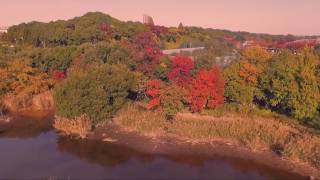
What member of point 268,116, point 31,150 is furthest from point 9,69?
point 268,116

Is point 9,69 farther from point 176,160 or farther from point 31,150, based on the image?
point 176,160

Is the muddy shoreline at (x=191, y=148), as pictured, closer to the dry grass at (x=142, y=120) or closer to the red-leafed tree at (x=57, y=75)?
the dry grass at (x=142, y=120)

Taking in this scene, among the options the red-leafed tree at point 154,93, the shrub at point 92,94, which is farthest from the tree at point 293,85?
the shrub at point 92,94

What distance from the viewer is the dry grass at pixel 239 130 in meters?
31.7

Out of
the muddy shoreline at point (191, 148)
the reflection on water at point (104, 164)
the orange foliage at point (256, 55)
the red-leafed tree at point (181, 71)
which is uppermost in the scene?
the orange foliage at point (256, 55)

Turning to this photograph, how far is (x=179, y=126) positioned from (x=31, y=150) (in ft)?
47.0

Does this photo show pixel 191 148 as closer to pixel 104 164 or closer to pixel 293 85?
pixel 104 164

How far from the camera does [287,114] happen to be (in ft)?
139

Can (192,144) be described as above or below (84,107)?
below

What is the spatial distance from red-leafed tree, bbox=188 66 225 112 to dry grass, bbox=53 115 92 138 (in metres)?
11.4

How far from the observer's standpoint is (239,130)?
1430 inches

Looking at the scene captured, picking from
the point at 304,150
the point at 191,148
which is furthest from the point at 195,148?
the point at 304,150

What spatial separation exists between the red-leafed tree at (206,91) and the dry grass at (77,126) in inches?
448

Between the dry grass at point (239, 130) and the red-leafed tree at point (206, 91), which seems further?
the red-leafed tree at point (206, 91)
